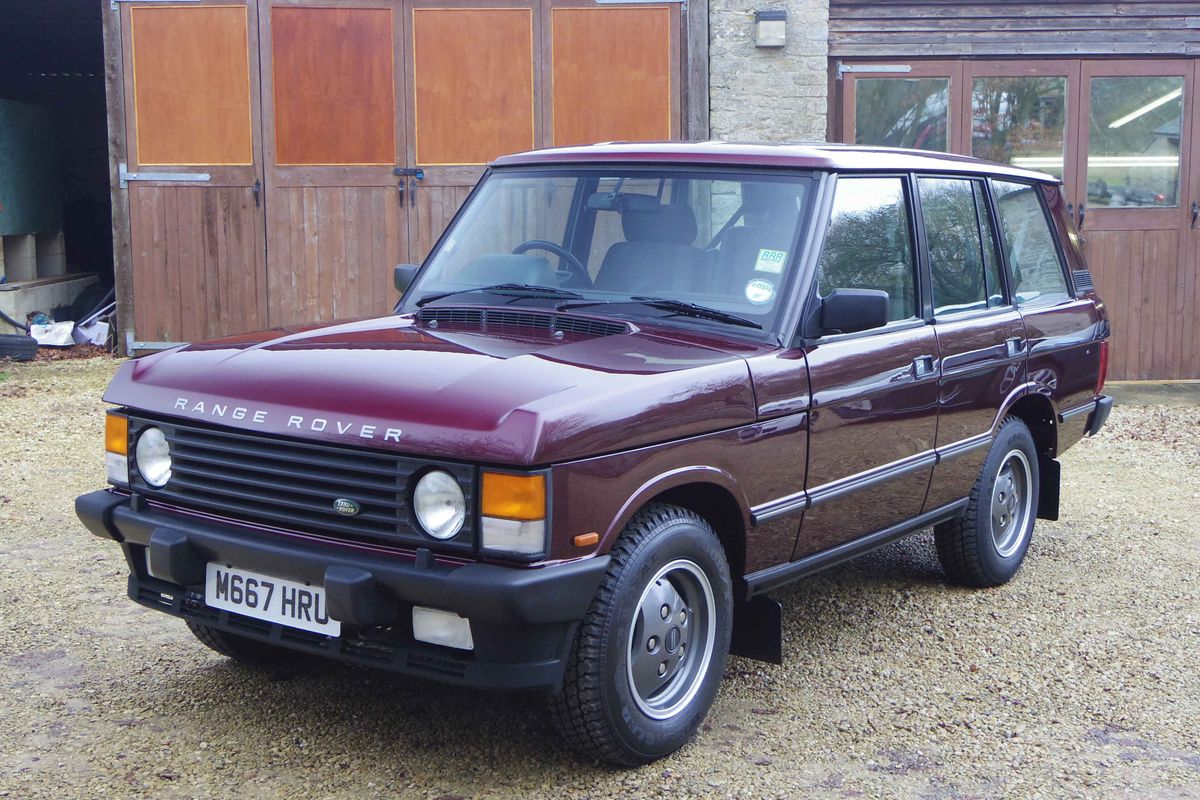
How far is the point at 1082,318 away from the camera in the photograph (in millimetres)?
5922

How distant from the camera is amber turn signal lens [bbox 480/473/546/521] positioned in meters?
3.13

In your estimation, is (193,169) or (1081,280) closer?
(1081,280)

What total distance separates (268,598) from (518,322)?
119 centimetres

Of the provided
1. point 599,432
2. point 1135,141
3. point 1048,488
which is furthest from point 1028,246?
point 1135,141

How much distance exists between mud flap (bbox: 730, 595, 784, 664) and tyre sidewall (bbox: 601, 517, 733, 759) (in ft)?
→ 0.66

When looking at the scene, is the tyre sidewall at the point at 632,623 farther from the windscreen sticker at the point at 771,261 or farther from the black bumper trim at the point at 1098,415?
the black bumper trim at the point at 1098,415

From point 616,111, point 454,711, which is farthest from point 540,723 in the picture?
point 616,111

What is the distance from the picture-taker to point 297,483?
11.2 feet

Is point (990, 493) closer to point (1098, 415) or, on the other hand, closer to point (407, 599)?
point (1098, 415)

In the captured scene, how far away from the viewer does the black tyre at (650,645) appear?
11.0 feet

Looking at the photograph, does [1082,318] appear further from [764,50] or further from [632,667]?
[764,50]

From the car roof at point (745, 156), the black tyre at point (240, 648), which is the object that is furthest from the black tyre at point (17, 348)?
the black tyre at point (240, 648)

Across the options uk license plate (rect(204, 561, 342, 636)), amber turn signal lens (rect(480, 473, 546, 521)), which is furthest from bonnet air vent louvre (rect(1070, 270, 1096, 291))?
uk license plate (rect(204, 561, 342, 636))

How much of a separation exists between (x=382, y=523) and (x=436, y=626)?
0.96ft
